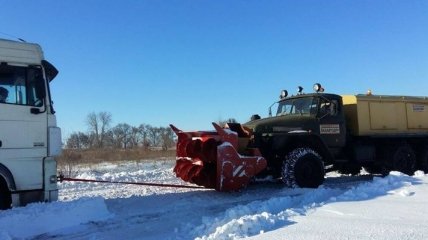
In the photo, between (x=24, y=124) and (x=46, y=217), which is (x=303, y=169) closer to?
(x=46, y=217)

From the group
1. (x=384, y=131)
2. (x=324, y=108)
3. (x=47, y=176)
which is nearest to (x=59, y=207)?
(x=47, y=176)

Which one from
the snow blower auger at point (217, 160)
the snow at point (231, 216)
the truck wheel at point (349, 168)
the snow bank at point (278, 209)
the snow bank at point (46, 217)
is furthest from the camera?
the truck wheel at point (349, 168)

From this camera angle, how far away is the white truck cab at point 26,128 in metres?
7.33

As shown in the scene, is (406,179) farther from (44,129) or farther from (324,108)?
(44,129)

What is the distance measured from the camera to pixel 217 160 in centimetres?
1013

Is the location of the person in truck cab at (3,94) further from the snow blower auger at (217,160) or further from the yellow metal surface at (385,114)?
the yellow metal surface at (385,114)

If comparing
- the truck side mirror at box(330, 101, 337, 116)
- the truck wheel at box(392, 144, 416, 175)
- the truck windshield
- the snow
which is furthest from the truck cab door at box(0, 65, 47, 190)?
the truck wheel at box(392, 144, 416, 175)

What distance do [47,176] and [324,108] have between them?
780 centimetres

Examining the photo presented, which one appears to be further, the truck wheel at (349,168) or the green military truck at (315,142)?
the truck wheel at (349,168)

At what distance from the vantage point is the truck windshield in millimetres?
12945

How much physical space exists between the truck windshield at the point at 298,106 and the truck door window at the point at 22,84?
24.5ft

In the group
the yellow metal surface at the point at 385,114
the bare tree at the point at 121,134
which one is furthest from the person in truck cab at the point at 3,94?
the bare tree at the point at 121,134

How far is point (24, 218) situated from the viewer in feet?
23.0

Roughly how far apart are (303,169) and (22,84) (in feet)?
22.4
